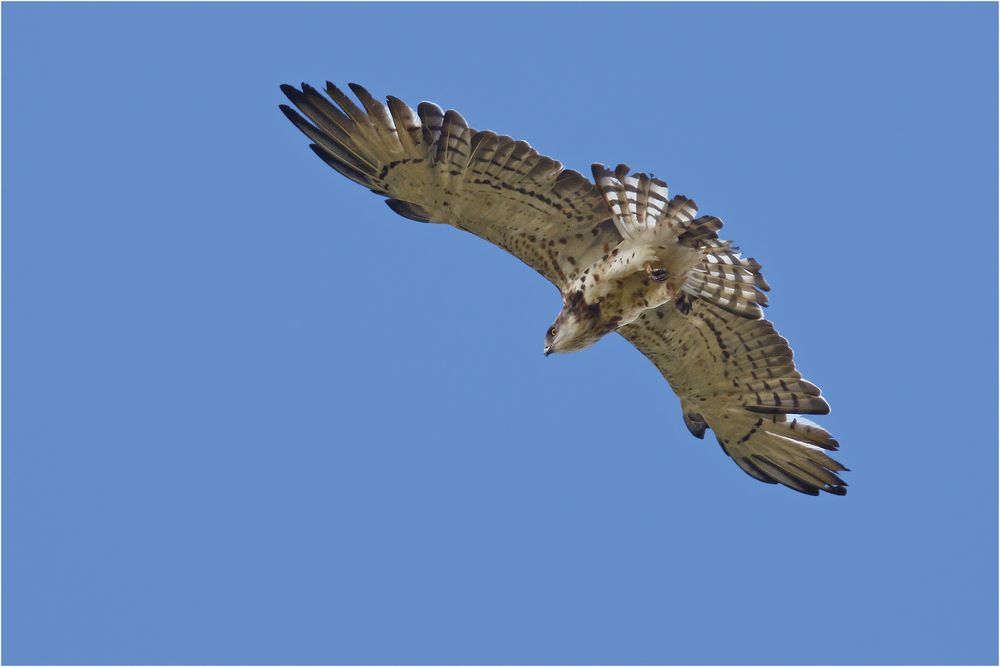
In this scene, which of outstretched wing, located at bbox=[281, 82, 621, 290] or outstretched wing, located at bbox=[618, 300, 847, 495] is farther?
outstretched wing, located at bbox=[618, 300, 847, 495]

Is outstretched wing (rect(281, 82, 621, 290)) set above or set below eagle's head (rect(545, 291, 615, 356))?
above

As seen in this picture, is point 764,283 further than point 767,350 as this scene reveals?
No

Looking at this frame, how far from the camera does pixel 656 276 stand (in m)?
13.7

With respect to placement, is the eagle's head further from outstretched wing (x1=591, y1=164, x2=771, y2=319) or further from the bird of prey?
outstretched wing (x1=591, y1=164, x2=771, y2=319)

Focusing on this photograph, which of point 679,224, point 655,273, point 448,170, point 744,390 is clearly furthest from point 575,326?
point 744,390

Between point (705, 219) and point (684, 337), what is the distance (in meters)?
1.99

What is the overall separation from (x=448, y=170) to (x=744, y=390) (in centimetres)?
358

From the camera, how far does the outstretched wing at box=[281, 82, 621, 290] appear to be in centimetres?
1336

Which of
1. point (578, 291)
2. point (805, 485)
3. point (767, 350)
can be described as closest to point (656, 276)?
point (578, 291)

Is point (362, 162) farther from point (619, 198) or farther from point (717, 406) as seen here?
point (717, 406)

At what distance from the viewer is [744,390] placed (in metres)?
15.2

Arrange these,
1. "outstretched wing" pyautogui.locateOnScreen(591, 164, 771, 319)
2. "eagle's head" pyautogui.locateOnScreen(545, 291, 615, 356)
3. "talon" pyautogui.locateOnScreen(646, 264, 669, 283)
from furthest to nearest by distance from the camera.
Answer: "eagle's head" pyautogui.locateOnScreen(545, 291, 615, 356)
"talon" pyautogui.locateOnScreen(646, 264, 669, 283)
"outstretched wing" pyautogui.locateOnScreen(591, 164, 771, 319)

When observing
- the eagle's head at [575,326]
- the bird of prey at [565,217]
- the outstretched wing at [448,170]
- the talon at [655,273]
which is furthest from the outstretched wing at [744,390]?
the outstretched wing at [448,170]

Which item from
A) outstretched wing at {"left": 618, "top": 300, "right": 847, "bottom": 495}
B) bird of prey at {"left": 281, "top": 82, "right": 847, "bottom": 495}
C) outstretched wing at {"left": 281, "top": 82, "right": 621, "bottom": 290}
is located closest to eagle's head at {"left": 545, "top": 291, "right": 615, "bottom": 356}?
bird of prey at {"left": 281, "top": 82, "right": 847, "bottom": 495}
